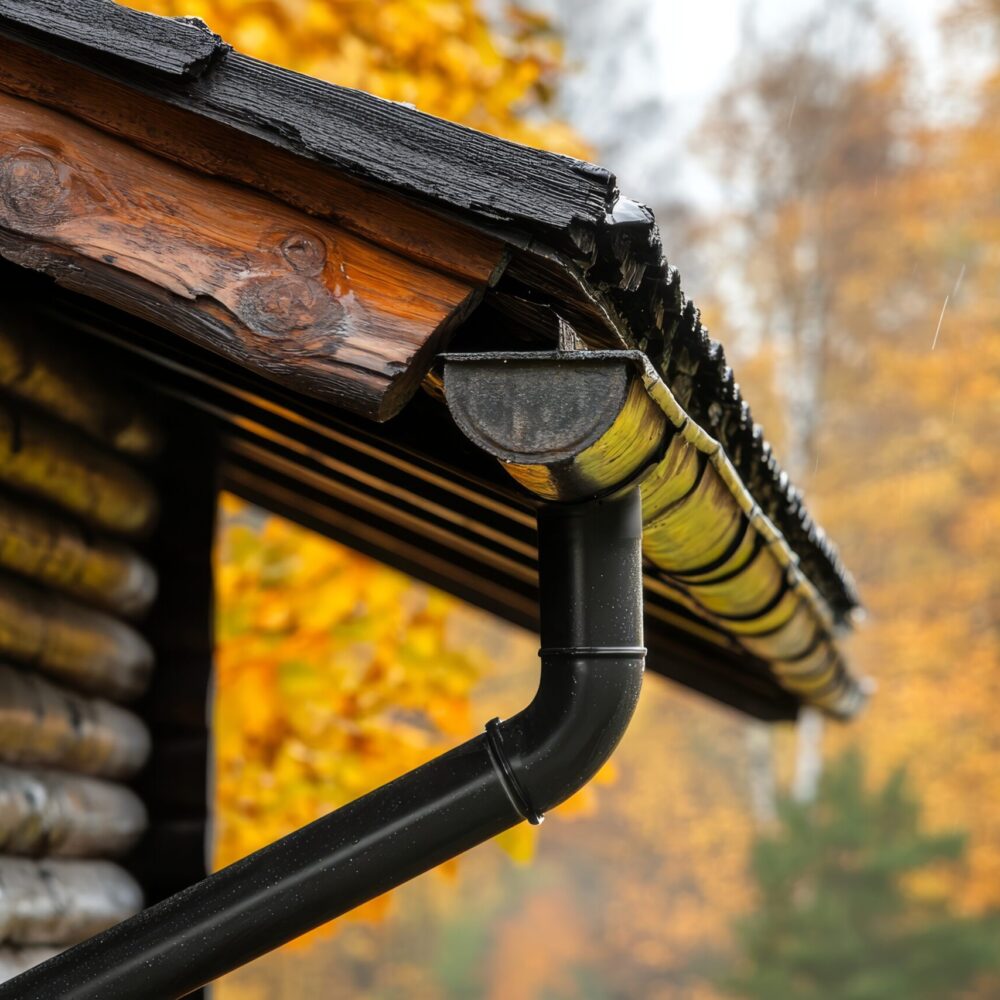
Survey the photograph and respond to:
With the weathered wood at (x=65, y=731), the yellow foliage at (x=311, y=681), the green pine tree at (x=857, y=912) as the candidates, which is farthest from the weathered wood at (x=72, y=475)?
the green pine tree at (x=857, y=912)

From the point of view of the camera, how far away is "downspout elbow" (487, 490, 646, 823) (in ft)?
4.87

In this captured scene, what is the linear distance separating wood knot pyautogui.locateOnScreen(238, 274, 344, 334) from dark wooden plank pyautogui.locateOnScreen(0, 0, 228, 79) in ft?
0.66

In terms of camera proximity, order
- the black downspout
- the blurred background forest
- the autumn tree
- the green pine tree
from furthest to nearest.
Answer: the autumn tree
the green pine tree
the blurred background forest
the black downspout

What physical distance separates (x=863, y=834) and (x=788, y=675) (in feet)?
30.6

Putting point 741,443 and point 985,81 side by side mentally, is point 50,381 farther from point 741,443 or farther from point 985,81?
point 985,81

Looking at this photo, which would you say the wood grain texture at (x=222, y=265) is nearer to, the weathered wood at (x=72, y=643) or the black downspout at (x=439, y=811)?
the black downspout at (x=439, y=811)

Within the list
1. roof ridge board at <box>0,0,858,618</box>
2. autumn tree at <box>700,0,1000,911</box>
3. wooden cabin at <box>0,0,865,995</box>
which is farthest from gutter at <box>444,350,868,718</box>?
autumn tree at <box>700,0,1000,911</box>

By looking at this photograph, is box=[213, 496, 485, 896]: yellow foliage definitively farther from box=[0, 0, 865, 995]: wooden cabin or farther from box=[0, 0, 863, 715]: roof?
box=[0, 0, 863, 715]: roof

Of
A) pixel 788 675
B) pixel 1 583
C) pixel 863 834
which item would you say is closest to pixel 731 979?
pixel 863 834

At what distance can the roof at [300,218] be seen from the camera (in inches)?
49.9

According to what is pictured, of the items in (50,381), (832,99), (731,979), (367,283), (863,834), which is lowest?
(367,283)

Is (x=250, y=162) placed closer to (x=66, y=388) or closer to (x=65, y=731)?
(x=66, y=388)

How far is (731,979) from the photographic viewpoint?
1216 centimetres

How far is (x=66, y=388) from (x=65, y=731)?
1.84ft
